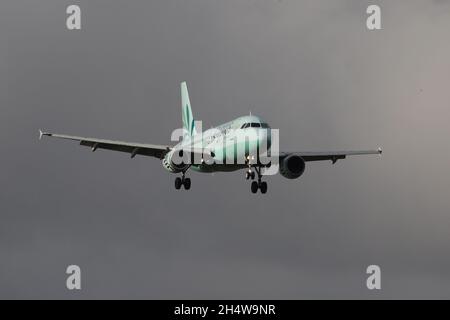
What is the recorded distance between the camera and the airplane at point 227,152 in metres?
68.6

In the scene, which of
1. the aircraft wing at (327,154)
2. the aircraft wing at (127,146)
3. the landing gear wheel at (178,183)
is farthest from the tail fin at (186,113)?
the aircraft wing at (327,154)

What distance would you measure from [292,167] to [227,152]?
814 centimetres

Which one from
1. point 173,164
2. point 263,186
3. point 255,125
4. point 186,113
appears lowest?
point 263,186

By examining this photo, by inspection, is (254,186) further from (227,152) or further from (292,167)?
(227,152)

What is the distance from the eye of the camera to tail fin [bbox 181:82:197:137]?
95300 mm

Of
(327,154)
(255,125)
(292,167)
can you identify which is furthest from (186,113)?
(255,125)

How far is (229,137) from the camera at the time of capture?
231ft

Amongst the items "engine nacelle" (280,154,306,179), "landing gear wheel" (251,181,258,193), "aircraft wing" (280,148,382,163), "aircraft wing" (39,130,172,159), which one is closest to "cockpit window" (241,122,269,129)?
"landing gear wheel" (251,181,258,193)

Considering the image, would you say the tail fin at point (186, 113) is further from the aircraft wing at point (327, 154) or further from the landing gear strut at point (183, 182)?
the aircraft wing at point (327, 154)

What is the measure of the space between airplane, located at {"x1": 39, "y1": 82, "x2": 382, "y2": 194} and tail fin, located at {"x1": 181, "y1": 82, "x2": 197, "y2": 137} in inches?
338

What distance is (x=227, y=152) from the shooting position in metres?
70.2
